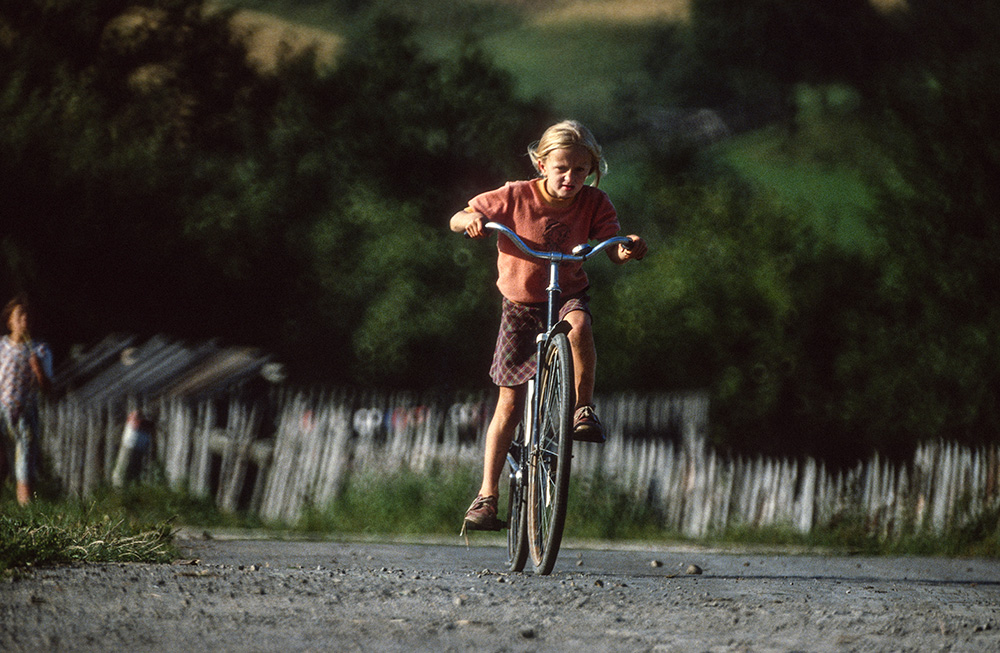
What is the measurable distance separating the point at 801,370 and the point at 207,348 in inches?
616

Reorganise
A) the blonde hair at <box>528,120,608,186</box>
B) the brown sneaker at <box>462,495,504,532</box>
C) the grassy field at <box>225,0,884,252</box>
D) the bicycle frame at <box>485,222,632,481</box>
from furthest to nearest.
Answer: the grassy field at <box>225,0,884,252</box>
the brown sneaker at <box>462,495,504,532</box>
the blonde hair at <box>528,120,608,186</box>
the bicycle frame at <box>485,222,632,481</box>

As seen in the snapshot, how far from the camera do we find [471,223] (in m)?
4.54

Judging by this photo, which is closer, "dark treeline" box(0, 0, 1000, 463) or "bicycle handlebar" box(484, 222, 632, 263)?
"bicycle handlebar" box(484, 222, 632, 263)

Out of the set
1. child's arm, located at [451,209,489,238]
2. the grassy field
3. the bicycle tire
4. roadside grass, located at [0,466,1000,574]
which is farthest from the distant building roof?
the grassy field

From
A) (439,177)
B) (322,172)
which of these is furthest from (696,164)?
(322,172)

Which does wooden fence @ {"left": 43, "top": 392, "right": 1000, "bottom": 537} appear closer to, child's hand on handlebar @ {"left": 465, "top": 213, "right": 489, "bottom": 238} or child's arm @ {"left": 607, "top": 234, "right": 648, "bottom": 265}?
child's arm @ {"left": 607, "top": 234, "right": 648, "bottom": 265}

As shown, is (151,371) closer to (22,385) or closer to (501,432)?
(22,385)

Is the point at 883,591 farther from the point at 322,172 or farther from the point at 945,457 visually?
the point at 322,172

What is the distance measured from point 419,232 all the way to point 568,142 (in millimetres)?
19178

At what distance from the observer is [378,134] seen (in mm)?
28344

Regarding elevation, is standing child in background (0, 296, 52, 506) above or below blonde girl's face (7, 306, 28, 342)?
below

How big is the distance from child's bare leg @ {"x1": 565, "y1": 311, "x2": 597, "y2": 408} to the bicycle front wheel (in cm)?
9

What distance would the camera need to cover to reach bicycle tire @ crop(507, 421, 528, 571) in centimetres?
483

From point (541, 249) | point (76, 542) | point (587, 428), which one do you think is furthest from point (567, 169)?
point (76, 542)
